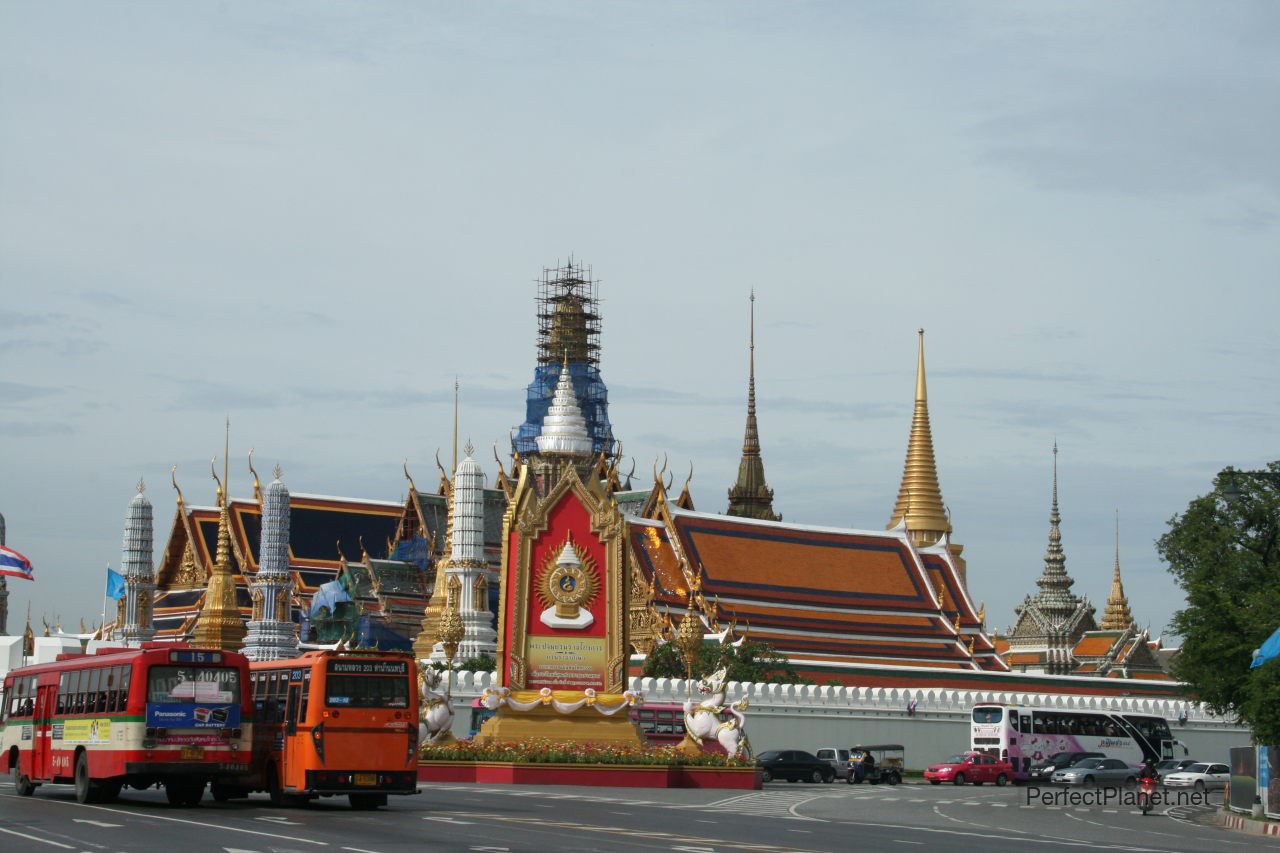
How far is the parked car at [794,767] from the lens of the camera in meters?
46.1

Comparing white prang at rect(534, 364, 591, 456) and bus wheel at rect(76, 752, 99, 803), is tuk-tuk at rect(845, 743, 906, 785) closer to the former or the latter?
white prang at rect(534, 364, 591, 456)

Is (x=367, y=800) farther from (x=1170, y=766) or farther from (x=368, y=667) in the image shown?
(x=1170, y=766)

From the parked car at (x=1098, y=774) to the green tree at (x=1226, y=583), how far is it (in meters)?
7.40

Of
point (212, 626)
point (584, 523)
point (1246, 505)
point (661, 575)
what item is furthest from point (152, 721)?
point (212, 626)

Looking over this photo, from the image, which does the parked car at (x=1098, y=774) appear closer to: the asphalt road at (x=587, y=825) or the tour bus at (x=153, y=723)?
the asphalt road at (x=587, y=825)

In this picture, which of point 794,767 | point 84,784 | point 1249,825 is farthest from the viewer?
point 794,767

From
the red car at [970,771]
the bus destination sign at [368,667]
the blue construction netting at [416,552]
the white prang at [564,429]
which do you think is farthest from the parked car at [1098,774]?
Answer: the blue construction netting at [416,552]

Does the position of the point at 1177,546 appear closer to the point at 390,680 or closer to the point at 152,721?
the point at 390,680

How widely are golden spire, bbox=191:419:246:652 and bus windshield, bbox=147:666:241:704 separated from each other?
47564 millimetres

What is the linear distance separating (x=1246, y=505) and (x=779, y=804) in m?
11.1

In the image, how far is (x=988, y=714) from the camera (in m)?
52.5

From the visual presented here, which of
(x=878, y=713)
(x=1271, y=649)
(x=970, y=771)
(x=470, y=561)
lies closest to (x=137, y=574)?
(x=470, y=561)

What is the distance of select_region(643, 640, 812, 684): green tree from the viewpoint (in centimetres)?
5709

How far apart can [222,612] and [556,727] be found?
38415mm
